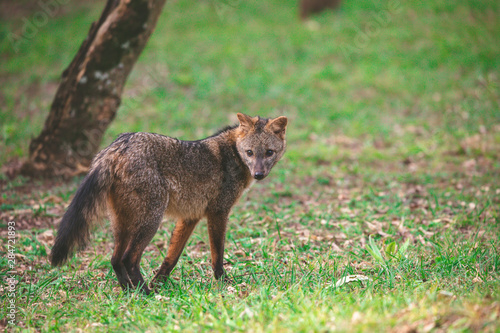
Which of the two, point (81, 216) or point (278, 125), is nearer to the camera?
point (81, 216)

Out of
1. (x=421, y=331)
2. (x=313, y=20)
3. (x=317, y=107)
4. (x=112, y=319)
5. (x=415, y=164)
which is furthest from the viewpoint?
(x=313, y=20)

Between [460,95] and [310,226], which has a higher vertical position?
[460,95]

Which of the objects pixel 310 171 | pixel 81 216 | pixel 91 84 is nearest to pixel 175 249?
pixel 81 216

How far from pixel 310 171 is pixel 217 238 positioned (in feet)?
11.8

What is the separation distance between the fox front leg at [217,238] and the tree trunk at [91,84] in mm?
3476

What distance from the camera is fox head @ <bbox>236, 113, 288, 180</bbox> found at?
16.0 ft

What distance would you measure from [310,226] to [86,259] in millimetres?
2884

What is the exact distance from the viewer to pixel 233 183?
4867 mm

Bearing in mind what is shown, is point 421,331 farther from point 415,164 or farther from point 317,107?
point 317,107

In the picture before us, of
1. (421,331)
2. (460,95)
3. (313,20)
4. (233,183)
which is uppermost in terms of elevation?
(313,20)

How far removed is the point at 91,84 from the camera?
22.8ft

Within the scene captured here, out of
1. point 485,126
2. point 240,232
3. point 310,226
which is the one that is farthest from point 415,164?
point 240,232

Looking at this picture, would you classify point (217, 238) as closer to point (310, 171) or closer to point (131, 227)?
point (131, 227)

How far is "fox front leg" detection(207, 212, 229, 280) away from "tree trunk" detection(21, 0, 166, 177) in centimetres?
A: 348
